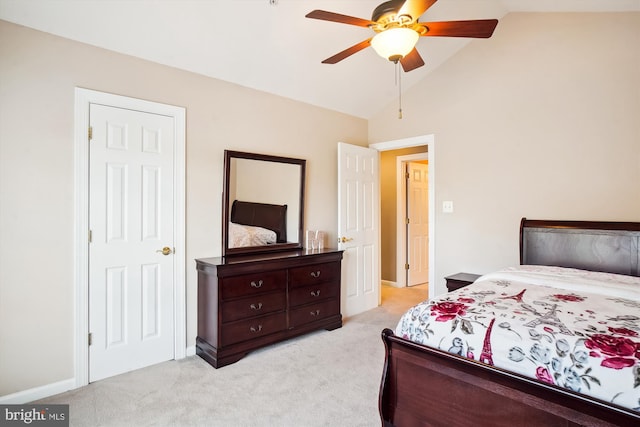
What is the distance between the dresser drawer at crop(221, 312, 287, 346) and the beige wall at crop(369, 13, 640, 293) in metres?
1.99

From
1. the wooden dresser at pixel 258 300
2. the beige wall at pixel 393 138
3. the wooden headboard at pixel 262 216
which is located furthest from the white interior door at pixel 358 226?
the wooden headboard at pixel 262 216

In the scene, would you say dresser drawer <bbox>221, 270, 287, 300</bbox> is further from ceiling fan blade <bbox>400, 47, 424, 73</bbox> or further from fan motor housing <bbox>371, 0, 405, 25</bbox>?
fan motor housing <bbox>371, 0, 405, 25</bbox>

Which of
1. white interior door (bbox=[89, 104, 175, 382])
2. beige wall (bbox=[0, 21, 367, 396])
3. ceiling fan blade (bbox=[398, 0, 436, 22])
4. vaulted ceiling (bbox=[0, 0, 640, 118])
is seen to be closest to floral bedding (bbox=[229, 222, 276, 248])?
white interior door (bbox=[89, 104, 175, 382])

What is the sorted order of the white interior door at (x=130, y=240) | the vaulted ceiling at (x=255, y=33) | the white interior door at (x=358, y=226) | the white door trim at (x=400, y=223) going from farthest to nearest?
the white door trim at (x=400, y=223)
the white interior door at (x=358, y=226)
the white interior door at (x=130, y=240)
the vaulted ceiling at (x=255, y=33)

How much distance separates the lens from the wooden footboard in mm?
1257

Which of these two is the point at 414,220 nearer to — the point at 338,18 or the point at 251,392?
the point at 251,392

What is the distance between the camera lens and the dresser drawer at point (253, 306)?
9.49 ft

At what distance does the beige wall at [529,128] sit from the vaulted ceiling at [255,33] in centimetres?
19

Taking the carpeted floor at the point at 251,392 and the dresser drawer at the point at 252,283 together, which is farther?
the dresser drawer at the point at 252,283

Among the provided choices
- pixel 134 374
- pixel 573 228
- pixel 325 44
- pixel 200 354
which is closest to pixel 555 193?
pixel 573 228

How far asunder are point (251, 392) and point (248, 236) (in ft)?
4.84

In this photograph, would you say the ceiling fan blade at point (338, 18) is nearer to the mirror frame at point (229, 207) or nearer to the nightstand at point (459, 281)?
the mirror frame at point (229, 207)

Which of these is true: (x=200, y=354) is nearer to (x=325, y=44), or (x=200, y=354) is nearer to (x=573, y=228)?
(x=325, y=44)

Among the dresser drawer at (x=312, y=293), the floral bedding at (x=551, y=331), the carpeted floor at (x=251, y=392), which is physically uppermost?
the floral bedding at (x=551, y=331)
